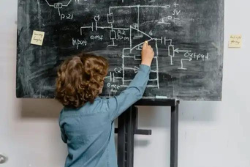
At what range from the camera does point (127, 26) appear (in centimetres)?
191

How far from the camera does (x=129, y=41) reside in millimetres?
1907

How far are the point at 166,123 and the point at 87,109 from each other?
0.67 meters

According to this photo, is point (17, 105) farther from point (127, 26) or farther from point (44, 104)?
point (127, 26)

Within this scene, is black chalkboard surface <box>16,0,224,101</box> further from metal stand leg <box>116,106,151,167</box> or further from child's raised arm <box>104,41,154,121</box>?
metal stand leg <box>116,106,151,167</box>

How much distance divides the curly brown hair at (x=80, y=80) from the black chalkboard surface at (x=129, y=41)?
0.94 feet

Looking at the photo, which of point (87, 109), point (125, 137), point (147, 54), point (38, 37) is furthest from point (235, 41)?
point (38, 37)

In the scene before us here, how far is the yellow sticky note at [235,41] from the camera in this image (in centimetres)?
203

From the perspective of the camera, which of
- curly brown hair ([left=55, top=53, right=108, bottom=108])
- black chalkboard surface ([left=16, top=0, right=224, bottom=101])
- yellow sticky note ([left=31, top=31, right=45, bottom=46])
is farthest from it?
yellow sticky note ([left=31, top=31, right=45, bottom=46])

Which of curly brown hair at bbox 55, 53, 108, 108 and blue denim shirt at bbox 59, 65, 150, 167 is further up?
curly brown hair at bbox 55, 53, 108, 108

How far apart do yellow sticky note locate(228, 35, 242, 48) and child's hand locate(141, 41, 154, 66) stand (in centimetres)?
51

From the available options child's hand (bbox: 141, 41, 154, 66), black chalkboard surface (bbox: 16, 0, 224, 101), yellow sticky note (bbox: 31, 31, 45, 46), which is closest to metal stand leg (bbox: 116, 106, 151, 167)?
black chalkboard surface (bbox: 16, 0, 224, 101)

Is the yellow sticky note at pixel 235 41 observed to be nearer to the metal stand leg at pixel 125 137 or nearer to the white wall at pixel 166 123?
the white wall at pixel 166 123

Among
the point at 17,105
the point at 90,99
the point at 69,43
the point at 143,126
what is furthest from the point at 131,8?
the point at 17,105

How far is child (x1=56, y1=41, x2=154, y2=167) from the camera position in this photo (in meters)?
1.62
